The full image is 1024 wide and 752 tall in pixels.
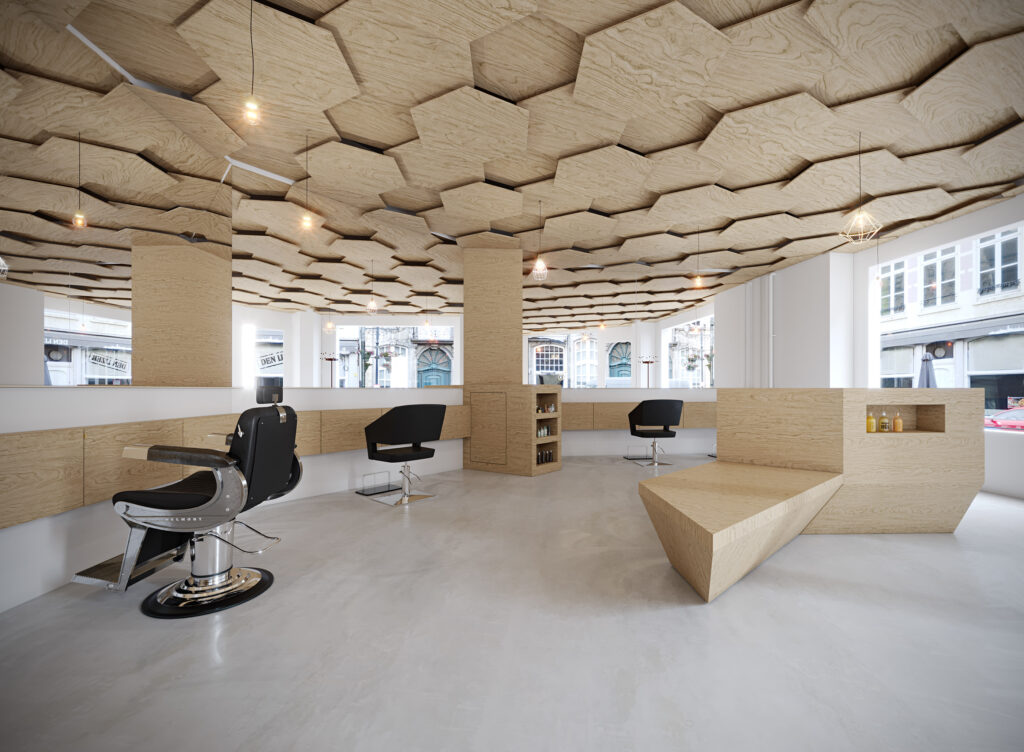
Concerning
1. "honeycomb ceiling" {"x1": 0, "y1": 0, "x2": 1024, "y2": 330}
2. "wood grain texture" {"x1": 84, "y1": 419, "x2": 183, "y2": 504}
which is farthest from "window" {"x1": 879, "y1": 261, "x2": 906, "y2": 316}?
"wood grain texture" {"x1": 84, "y1": 419, "x2": 183, "y2": 504}

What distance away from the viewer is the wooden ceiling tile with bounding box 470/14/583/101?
2486mm

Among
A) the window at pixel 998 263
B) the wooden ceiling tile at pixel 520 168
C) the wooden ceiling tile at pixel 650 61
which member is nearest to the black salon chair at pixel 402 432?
the wooden ceiling tile at pixel 520 168

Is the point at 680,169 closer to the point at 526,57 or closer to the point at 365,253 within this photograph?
the point at 526,57

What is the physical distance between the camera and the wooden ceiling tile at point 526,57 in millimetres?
2486

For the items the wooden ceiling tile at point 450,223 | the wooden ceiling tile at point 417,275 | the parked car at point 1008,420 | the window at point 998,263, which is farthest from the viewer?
the wooden ceiling tile at point 417,275

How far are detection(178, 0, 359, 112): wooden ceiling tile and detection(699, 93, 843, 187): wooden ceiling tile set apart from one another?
277cm

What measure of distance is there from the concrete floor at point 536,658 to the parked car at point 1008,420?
312 centimetres

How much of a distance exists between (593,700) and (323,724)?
866mm

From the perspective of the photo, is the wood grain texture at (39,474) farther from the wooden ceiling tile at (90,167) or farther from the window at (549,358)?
the window at (549,358)

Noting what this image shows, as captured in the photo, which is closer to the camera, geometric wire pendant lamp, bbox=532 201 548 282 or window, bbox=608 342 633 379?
geometric wire pendant lamp, bbox=532 201 548 282

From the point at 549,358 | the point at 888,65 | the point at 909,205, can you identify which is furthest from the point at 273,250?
the point at 549,358

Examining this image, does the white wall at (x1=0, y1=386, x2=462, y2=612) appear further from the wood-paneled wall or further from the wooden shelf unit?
the wooden shelf unit

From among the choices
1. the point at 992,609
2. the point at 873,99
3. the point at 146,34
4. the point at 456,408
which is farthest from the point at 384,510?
the point at 873,99

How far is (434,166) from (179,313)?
259cm
